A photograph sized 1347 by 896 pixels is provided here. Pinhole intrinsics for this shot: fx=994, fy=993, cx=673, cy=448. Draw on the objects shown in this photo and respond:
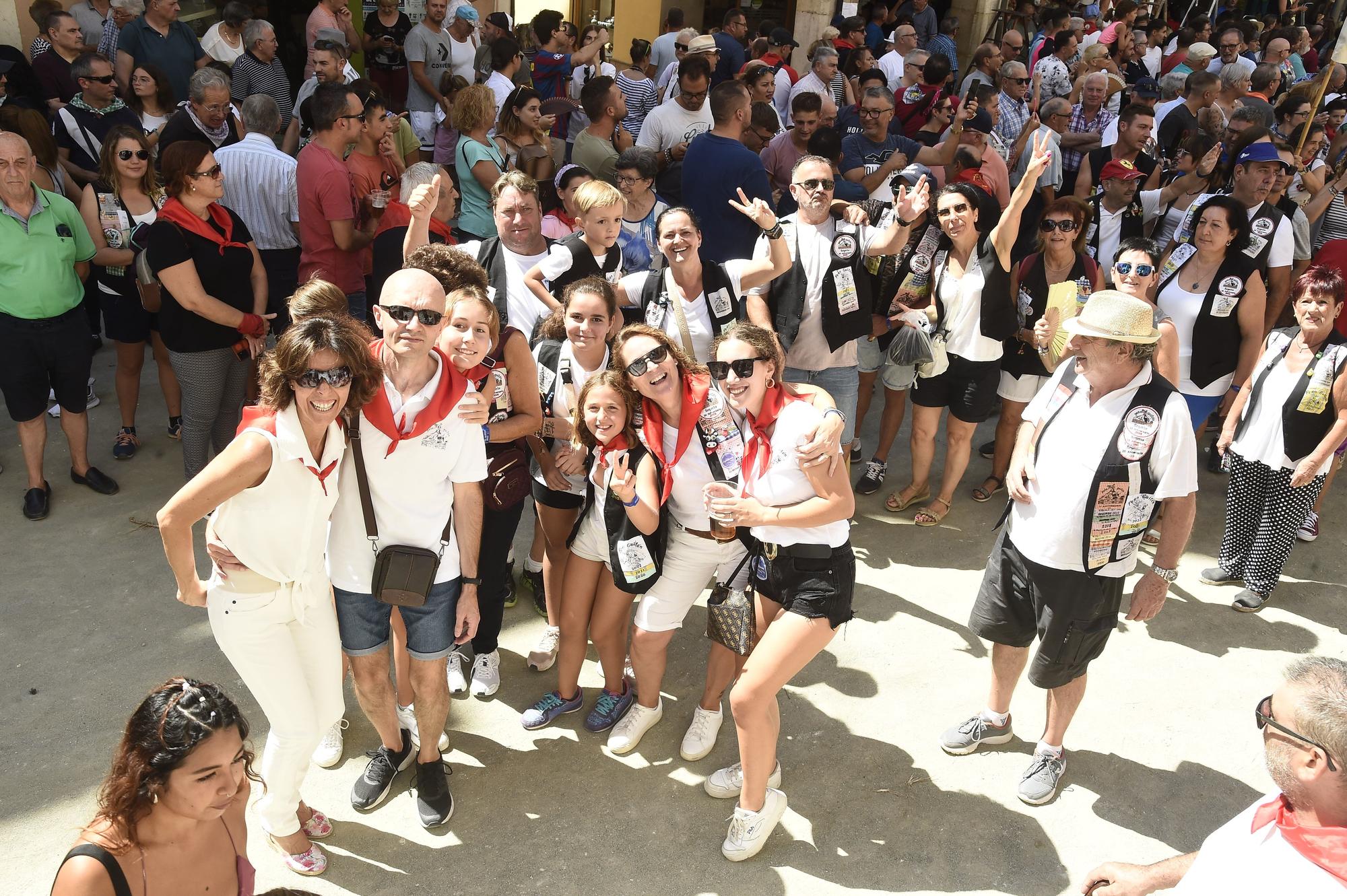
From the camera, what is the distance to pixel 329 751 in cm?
361

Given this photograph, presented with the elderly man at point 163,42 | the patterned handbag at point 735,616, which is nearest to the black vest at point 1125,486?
the patterned handbag at point 735,616

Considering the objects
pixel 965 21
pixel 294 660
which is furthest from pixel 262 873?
pixel 965 21

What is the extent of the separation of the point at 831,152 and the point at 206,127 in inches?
151

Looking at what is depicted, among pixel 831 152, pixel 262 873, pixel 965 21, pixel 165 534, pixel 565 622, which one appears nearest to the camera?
pixel 165 534

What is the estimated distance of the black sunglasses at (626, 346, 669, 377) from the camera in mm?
3289

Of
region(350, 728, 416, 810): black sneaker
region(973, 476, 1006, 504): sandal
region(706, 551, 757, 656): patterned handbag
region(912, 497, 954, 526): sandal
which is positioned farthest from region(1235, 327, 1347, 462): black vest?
region(350, 728, 416, 810): black sneaker

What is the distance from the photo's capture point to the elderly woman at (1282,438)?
4438 millimetres

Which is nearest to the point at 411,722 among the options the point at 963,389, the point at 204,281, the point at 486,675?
the point at 486,675

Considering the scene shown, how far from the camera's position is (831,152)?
6016mm

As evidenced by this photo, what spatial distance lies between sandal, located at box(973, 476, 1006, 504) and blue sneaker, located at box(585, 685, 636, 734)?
2.70m

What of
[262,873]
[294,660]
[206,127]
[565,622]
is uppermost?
[206,127]

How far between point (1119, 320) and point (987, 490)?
2.73m

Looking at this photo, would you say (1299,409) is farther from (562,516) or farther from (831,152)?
(562,516)

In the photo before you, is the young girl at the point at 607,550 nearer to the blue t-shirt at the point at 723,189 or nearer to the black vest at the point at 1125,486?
the black vest at the point at 1125,486
